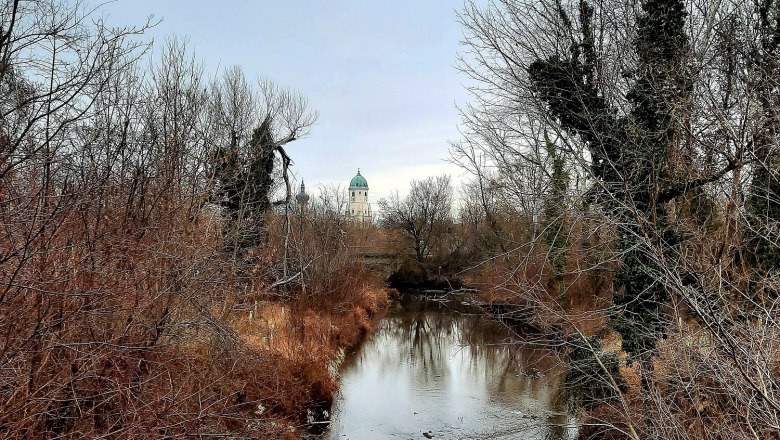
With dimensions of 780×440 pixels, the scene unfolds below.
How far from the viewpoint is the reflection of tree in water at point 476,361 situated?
34.1 ft

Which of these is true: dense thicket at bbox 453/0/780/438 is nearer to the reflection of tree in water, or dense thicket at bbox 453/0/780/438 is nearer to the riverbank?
the reflection of tree in water

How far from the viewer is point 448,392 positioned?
1223 cm

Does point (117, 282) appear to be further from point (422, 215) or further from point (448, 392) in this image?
point (422, 215)

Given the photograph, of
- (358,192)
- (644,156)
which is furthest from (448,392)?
(358,192)

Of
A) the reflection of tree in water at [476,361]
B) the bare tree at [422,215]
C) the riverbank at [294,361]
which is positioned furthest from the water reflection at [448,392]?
the bare tree at [422,215]

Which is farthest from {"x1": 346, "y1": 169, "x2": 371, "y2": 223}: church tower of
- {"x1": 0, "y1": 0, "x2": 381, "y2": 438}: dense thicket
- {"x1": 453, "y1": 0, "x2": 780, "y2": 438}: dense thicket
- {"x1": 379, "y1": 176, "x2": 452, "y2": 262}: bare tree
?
{"x1": 453, "y1": 0, "x2": 780, "y2": 438}: dense thicket

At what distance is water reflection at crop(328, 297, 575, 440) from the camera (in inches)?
382

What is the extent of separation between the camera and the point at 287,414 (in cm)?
939

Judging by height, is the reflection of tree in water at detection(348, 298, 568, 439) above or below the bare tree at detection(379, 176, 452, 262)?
below

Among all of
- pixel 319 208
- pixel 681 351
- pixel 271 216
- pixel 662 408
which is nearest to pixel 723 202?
pixel 681 351

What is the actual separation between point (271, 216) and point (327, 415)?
29.1 feet

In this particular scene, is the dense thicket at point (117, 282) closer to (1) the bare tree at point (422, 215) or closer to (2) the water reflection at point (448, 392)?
(2) the water reflection at point (448, 392)

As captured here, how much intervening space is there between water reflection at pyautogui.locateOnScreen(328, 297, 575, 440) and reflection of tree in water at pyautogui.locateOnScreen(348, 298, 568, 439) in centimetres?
2

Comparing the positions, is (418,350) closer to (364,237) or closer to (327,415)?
(327,415)
